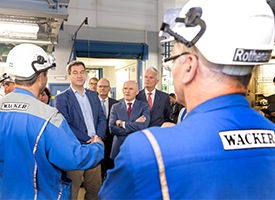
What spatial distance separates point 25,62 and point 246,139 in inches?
60.0

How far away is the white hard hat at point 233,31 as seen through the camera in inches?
26.5

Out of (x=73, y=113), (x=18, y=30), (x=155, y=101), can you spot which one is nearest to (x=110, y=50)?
(x=155, y=101)

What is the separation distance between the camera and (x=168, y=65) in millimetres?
918

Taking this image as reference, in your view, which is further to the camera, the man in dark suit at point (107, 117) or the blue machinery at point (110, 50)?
the blue machinery at point (110, 50)

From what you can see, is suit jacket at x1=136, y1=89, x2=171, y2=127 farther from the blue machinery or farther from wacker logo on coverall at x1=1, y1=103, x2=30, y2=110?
the blue machinery

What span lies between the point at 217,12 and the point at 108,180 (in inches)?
23.9

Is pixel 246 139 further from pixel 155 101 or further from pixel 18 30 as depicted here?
pixel 155 101

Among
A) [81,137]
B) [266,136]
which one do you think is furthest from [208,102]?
[81,137]

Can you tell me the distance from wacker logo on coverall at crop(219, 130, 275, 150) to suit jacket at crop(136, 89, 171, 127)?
3.26m

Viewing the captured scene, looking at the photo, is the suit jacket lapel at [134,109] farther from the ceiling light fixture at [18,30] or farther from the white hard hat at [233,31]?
the white hard hat at [233,31]

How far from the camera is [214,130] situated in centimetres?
64

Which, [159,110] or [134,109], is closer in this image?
[134,109]

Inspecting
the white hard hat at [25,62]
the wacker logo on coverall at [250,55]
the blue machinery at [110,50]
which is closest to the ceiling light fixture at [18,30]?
the white hard hat at [25,62]

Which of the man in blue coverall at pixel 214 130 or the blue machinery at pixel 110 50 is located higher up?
the blue machinery at pixel 110 50
